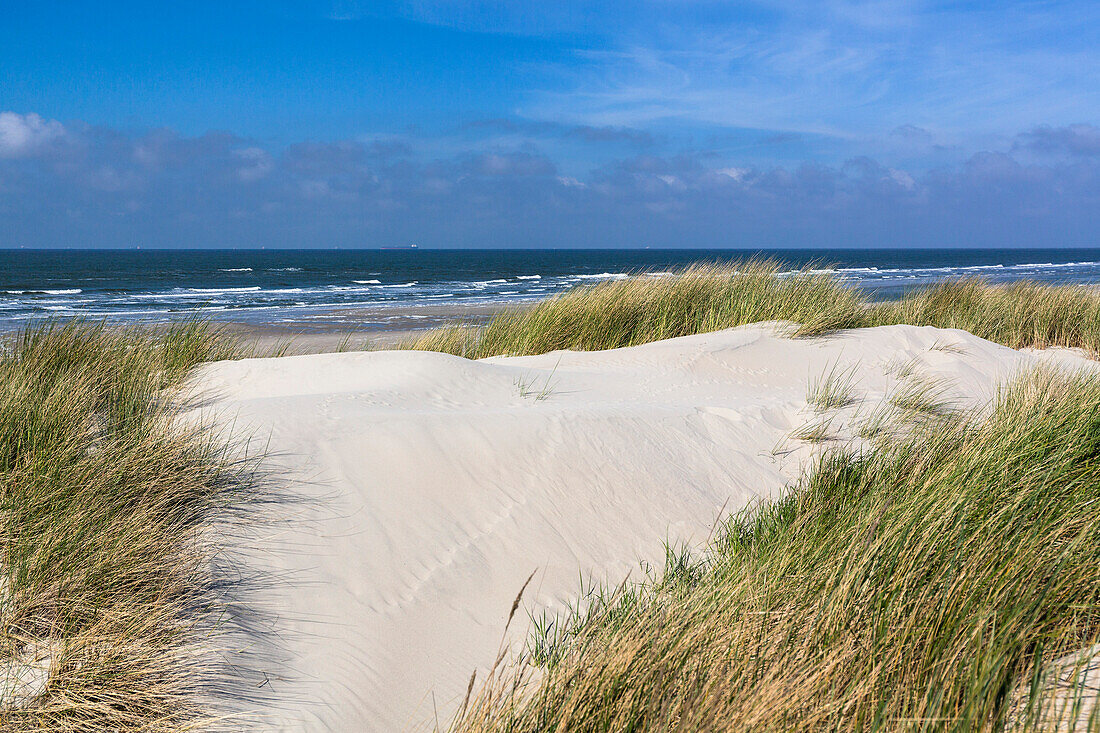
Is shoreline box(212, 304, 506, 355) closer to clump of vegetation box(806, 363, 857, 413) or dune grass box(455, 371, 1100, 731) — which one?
clump of vegetation box(806, 363, 857, 413)

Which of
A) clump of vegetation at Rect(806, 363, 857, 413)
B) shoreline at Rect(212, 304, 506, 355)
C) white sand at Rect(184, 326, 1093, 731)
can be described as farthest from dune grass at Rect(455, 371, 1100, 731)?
shoreline at Rect(212, 304, 506, 355)

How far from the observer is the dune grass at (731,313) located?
8641 mm

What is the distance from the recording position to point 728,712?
5.76 feet

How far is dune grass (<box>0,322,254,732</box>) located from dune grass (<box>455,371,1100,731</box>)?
3.28 ft

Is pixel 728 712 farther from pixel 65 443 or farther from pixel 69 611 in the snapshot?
pixel 65 443

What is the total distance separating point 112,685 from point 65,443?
1.64 metres

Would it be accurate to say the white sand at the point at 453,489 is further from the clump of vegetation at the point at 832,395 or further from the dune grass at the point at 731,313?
the dune grass at the point at 731,313

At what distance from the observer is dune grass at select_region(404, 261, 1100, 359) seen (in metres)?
8.64

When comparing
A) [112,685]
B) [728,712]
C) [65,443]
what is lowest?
[112,685]

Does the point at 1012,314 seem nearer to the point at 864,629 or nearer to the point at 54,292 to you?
the point at 864,629

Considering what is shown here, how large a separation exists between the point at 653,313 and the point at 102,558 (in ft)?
23.7

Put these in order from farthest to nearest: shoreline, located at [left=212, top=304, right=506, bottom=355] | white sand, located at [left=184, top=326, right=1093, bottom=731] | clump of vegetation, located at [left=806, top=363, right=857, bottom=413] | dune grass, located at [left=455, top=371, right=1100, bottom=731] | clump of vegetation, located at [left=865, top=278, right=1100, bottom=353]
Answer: shoreline, located at [left=212, top=304, right=506, bottom=355] < clump of vegetation, located at [left=865, top=278, right=1100, bottom=353] < clump of vegetation, located at [left=806, top=363, right=857, bottom=413] < white sand, located at [left=184, top=326, right=1093, bottom=731] < dune grass, located at [left=455, top=371, right=1100, bottom=731]

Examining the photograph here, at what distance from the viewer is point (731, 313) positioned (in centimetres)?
930

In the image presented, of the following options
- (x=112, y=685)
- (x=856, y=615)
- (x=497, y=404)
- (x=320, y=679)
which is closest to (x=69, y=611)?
(x=112, y=685)
